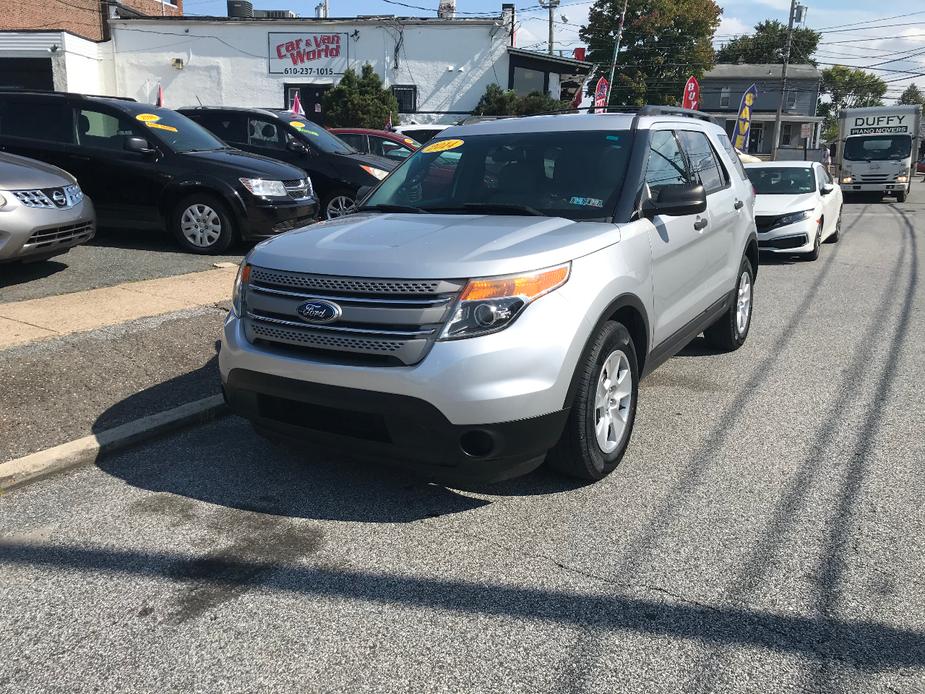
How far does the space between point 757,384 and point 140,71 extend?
3204 cm

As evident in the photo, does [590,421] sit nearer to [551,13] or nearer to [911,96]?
[551,13]

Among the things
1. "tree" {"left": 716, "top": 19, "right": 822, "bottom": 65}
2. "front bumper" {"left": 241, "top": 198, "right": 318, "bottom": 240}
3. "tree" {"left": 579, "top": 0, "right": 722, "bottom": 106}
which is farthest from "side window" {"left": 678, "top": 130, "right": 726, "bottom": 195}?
A: "tree" {"left": 716, "top": 19, "right": 822, "bottom": 65}

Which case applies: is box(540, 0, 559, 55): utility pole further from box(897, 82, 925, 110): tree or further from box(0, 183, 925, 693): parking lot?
box(897, 82, 925, 110): tree

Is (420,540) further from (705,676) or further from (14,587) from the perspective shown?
(14,587)

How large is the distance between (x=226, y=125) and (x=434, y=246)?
30.9 ft

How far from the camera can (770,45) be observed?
3474 inches

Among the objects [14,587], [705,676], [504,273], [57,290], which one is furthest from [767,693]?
[57,290]

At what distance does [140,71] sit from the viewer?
105 ft

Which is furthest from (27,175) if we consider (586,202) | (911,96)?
(911,96)

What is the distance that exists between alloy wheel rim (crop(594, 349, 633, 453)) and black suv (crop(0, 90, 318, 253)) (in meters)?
6.08

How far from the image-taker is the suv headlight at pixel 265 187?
9.20 metres

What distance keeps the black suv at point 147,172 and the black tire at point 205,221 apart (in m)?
0.01

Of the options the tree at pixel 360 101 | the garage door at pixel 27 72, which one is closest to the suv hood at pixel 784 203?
the tree at pixel 360 101

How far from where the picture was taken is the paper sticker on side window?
4.46 m
